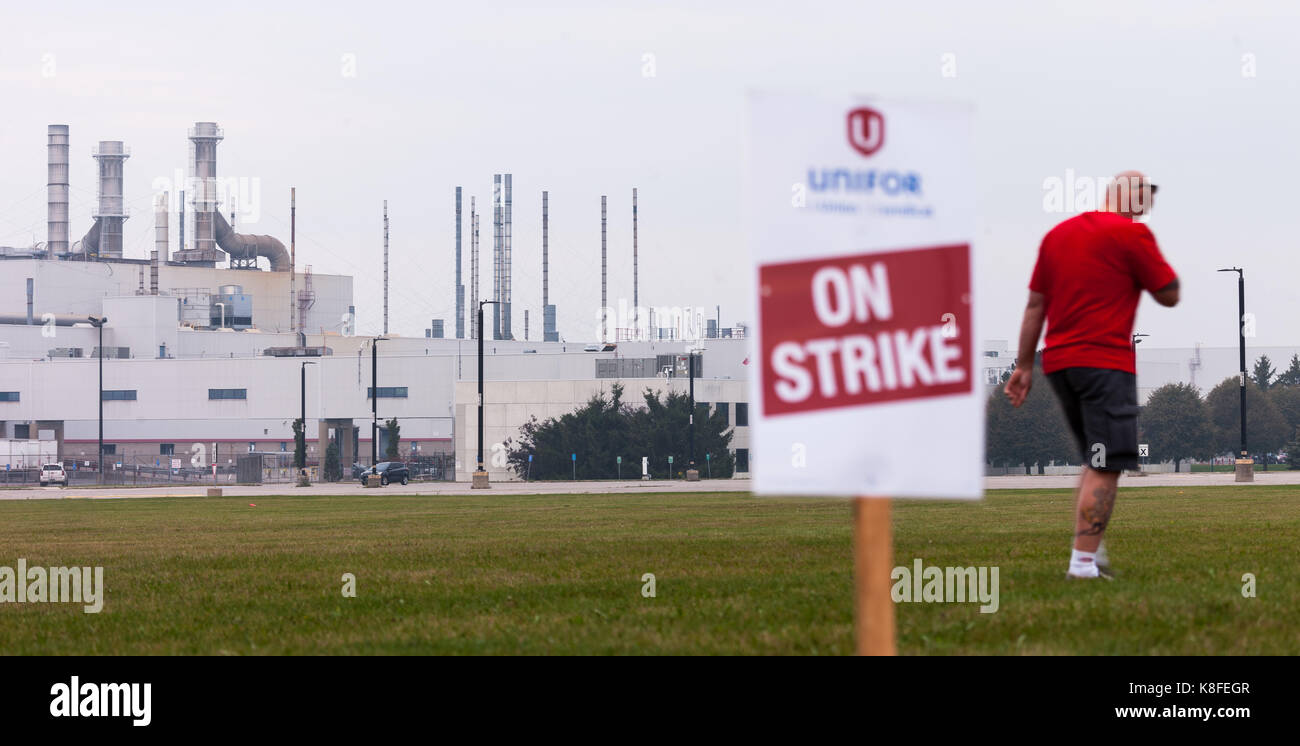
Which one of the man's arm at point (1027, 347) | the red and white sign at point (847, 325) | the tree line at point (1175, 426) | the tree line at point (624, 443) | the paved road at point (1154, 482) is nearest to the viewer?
the red and white sign at point (847, 325)

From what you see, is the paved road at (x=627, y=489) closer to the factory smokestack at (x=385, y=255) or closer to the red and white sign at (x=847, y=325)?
the red and white sign at (x=847, y=325)

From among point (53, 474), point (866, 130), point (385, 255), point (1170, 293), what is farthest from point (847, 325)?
point (385, 255)

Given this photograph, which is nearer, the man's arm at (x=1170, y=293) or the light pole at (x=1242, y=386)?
the man's arm at (x=1170, y=293)

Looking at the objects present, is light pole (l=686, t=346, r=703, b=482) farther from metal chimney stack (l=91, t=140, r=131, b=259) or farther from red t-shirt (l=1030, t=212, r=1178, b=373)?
red t-shirt (l=1030, t=212, r=1178, b=373)

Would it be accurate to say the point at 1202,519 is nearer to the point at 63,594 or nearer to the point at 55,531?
the point at 63,594

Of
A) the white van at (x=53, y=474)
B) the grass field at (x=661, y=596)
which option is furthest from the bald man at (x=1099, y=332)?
the white van at (x=53, y=474)

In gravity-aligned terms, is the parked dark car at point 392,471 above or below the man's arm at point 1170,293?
below

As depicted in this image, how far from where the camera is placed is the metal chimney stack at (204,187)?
121 meters

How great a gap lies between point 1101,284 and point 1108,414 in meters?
0.67

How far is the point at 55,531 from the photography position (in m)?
22.8

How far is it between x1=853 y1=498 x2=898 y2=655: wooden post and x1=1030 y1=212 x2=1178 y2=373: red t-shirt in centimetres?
445

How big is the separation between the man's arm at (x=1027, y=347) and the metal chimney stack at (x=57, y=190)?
4824 inches

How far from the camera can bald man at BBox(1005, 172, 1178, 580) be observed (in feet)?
26.7
